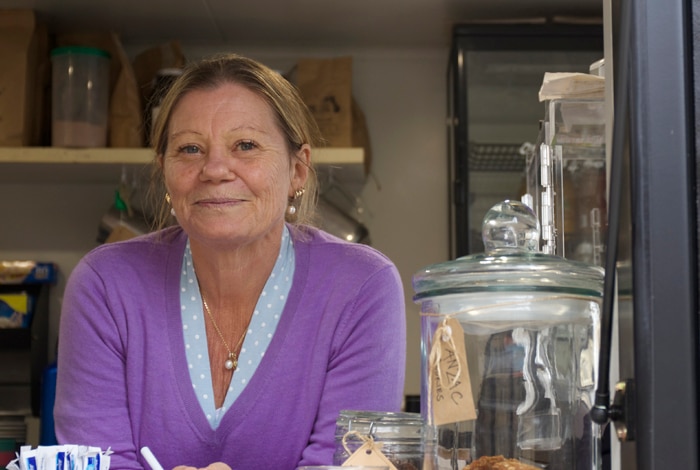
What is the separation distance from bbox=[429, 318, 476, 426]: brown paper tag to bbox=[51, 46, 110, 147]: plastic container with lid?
2.49m

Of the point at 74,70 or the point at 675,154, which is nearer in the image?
the point at 675,154

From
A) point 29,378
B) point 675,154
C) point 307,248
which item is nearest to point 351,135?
point 29,378

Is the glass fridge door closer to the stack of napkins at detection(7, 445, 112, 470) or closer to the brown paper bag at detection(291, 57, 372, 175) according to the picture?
the brown paper bag at detection(291, 57, 372, 175)

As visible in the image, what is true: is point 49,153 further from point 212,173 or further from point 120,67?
point 212,173

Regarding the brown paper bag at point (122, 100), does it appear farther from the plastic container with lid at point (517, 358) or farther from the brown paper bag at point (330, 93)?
the plastic container with lid at point (517, 358)

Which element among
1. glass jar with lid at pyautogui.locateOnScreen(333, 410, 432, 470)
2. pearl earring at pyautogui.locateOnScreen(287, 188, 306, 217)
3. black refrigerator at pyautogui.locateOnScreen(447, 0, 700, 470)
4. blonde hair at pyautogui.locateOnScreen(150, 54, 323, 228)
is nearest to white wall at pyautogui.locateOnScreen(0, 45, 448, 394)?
pearl earring at pyautogui.locateOnScreen(287, 188, 306, 217)

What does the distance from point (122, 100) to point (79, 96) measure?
0.13m

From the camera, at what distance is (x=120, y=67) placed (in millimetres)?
3248

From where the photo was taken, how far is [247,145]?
4.47 feet

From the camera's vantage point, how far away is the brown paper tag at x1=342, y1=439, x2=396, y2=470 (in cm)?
79

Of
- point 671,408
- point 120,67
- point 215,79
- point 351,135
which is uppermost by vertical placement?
point 120,67

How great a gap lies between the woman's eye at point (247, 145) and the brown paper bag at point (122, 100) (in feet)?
5.79

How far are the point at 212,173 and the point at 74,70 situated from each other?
2.01 meters

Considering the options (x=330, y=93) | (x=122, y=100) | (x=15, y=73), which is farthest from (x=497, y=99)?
(x=15, y=73)
